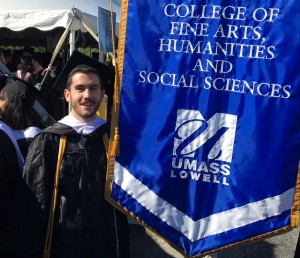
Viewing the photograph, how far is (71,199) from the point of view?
7.26 feet

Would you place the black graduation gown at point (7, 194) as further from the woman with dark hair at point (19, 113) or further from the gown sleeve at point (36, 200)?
the woman with dark hair at point (19, 113)

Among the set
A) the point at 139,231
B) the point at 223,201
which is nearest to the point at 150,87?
the point at 223,201

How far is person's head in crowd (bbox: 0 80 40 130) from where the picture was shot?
2.94 metres

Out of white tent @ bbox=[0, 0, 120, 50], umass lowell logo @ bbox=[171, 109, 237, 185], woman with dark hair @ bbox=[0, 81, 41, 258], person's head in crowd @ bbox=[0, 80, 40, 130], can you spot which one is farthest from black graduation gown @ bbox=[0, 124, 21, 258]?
white tent @ bbox=[0, 0, 120, 50]

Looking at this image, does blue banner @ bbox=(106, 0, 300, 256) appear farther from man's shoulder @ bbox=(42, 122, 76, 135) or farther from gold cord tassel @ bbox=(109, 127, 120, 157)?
man's shoulder @ bbox=(42, 122, 76, 135)

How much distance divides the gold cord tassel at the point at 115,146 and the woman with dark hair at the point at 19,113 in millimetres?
996

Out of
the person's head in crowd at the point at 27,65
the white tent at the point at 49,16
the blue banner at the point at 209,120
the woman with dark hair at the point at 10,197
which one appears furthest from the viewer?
the person's head in crowd at the point at 27,65

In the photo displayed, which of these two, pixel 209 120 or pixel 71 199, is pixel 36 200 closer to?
pixel 71 199

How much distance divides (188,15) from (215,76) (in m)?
0.32

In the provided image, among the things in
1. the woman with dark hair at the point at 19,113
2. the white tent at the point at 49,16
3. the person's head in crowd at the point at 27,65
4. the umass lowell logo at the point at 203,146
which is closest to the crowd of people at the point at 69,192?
the umass lowell logo at the point at 203,146

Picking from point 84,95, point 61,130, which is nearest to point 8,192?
point 61,130

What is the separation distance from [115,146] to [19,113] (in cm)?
117

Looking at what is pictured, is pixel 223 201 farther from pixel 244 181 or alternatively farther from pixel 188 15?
pixel 188 15

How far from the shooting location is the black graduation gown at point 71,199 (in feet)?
7.17
